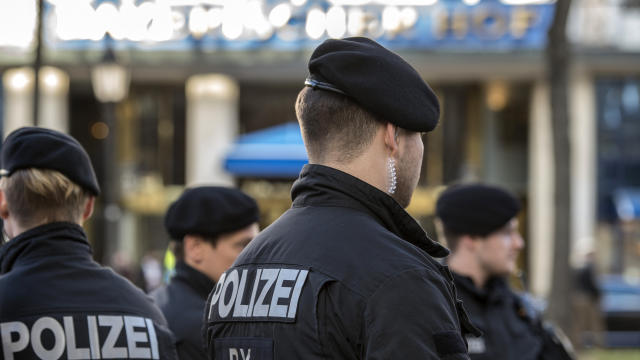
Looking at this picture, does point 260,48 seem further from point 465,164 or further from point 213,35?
point 465,164

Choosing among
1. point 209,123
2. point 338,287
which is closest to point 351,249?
point 338,287

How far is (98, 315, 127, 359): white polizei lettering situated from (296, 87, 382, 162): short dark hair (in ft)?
3.66

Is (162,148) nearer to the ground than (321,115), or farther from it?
nearer to the ground

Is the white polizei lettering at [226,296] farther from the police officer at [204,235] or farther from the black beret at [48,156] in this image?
the police officer at [204,235]

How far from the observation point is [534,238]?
84.8 feet

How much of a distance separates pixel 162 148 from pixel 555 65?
1610cm

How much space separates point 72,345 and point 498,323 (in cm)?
229

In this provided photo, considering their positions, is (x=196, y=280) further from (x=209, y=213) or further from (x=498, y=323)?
(x=498, y=323)

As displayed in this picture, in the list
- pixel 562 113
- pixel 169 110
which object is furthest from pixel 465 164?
pixel 562 113

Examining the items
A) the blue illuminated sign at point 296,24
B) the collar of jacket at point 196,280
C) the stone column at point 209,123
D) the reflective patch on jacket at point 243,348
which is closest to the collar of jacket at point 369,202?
the reflective patch on jacket at point 243,348

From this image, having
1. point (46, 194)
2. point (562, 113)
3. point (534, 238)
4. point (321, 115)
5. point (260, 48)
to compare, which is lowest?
point (534, 238)

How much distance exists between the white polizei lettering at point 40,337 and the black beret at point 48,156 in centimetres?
50

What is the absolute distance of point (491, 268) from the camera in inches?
196

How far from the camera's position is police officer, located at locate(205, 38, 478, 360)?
213cm
